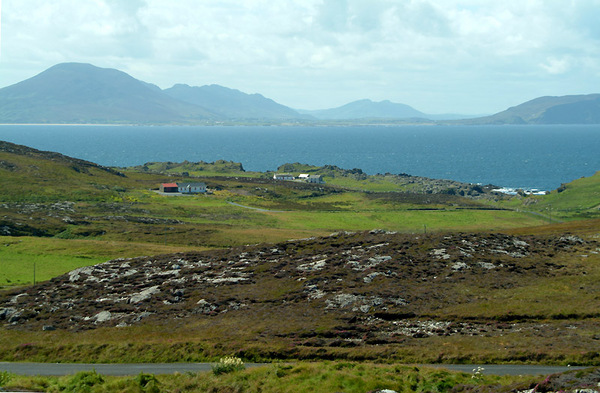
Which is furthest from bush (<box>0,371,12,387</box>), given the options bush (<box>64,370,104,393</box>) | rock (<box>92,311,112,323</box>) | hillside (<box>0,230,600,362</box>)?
rock (<box>92,311,112,323</box>)

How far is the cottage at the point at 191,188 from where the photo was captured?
162000 mm

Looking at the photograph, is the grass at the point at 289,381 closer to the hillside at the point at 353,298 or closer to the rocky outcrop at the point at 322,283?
the hillside at the point at 353,298

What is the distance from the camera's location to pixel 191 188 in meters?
164

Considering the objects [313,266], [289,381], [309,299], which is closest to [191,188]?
[313,266]

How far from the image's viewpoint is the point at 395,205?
484 feet

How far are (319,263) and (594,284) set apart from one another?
25.1m

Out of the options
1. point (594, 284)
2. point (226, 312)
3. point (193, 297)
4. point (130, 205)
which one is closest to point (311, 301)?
point (226, 312)

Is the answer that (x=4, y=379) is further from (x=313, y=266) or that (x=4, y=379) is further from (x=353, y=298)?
(x=313, y=266)

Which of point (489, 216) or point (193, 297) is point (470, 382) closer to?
point (193, 297)

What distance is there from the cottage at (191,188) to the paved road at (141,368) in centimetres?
12831

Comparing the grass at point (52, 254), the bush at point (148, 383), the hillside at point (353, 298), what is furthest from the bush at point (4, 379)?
the grass at point (52, 254)

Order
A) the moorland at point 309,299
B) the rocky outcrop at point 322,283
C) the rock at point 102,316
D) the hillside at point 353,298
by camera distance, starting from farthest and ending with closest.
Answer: the rock at point 102,316 < the rocky outcrop at point 322,283 < the hillside at point 353,298 < the moorland at point 309,299

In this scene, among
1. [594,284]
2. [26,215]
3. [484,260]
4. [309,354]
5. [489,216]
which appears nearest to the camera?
[309,354]

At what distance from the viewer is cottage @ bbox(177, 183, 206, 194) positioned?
162 m
